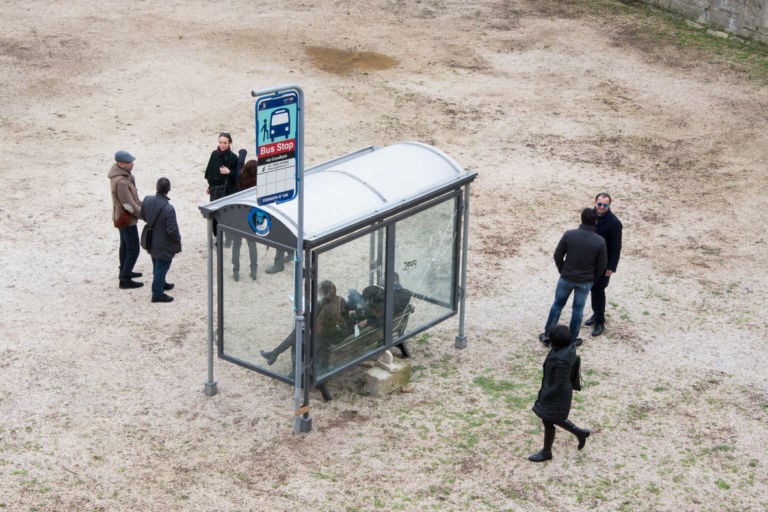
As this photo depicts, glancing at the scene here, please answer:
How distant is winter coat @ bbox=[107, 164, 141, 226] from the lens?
12.0 meters

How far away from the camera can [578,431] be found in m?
9.11

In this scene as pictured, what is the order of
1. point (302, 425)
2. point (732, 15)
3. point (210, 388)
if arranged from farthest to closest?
point (732, 15)
point (210, 388)
point (302, 425)

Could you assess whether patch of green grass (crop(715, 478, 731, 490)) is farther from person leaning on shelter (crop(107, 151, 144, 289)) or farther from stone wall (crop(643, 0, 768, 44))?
stone wall (crop(643, 0, 768, 44))

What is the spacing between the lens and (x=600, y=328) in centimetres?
1151

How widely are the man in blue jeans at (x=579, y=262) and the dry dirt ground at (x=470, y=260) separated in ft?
1.97

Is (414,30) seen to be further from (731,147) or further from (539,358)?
(539,358)

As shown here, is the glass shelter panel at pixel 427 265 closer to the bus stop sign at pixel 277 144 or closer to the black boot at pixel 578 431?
the bus stop sign at pixel 277 144

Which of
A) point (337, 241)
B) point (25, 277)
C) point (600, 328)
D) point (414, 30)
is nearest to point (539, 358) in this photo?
point (600, 328)

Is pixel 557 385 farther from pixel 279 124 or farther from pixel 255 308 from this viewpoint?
pixel 279 124

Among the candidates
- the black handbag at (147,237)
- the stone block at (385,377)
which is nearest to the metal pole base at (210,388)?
the stone block at (385,377)

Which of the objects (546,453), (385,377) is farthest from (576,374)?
(385,377)

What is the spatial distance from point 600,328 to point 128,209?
18.6 feet

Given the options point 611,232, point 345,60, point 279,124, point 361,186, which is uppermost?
point 279,124

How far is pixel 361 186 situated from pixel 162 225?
2.98 meters
